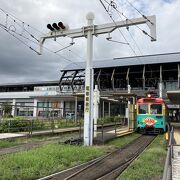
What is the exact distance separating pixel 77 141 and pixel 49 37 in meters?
6.38

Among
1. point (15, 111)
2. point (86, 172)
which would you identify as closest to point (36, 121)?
point (15, 111)

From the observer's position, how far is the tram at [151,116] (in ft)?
77.8

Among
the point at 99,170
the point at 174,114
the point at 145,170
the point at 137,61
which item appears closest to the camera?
the point at 145,170

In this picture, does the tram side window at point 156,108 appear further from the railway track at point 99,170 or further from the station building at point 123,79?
the station building at point 123,79

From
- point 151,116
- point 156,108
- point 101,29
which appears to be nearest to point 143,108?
point 151,116

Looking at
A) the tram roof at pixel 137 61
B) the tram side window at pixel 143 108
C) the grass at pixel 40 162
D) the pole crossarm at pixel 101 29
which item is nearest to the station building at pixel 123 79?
the tram roof at pixel 137 61

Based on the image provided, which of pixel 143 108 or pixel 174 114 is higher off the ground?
pixel 174 114

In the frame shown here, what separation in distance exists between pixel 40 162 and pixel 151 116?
1574 centimetres

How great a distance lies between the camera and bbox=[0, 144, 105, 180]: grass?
8.12 meters

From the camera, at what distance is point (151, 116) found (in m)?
23.9

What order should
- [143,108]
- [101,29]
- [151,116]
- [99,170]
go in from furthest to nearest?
[143,108] < [151,116] < [101,29] < [99,170]

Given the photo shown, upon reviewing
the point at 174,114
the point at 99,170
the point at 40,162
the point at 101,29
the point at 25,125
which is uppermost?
the point at 101,29

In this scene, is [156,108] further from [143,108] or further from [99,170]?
[99,170]

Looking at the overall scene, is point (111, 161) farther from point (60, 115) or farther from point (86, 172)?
point (60, 115)
